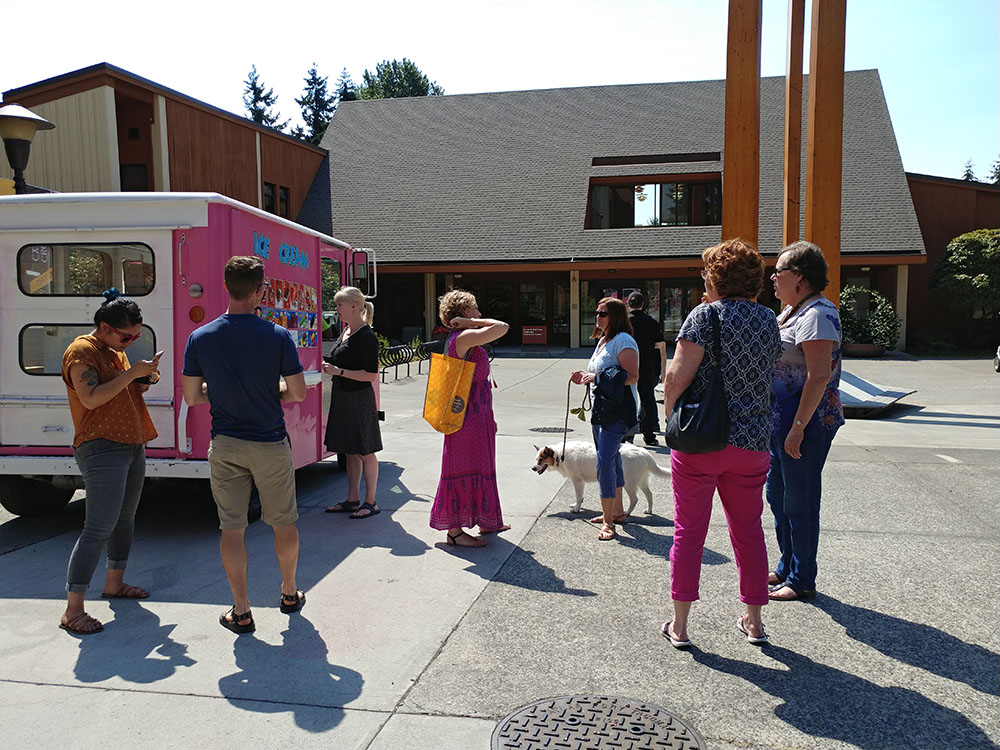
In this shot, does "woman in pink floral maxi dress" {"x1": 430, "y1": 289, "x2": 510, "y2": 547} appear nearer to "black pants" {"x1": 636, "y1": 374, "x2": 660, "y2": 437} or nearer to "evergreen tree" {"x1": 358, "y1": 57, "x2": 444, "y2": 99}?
"black pants" {"x1": 636, "y1": 374, "x2": 660, "y2": 437}

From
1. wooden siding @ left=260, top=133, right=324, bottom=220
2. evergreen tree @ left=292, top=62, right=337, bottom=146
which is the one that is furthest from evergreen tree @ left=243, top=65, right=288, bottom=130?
wooden siding @ left=260, top=133, right=324, bottom=220

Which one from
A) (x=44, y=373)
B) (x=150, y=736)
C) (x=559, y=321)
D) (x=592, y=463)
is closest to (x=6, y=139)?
(x=44, y=373)

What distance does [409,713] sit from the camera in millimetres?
3207

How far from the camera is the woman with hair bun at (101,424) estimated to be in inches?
159

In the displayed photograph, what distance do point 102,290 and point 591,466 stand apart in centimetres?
379

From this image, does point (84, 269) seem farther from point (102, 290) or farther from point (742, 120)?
point (742, 120)

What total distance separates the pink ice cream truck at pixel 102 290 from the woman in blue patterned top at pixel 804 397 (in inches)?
143

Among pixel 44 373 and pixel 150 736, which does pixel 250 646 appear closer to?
pixel 150 736

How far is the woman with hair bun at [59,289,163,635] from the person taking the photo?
13.3 feet

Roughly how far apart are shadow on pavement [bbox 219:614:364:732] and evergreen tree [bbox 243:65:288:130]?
2748 inches

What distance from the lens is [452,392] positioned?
523 centimetres

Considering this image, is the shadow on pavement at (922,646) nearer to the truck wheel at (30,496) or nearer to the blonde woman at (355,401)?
the blonde woman at (355,401)

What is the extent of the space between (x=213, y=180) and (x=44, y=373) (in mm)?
18876

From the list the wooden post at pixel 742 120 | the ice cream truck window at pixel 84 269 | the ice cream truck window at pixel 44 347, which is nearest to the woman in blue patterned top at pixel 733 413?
the ice cream truck window at pixel 84 269
